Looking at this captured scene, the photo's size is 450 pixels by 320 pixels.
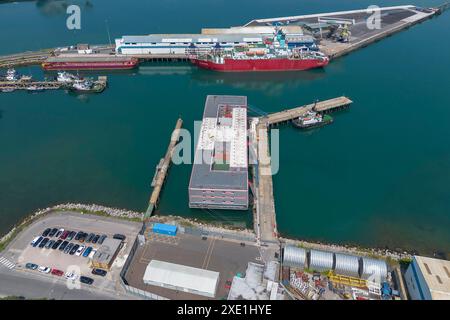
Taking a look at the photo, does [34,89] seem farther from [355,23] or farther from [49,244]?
[355,23]

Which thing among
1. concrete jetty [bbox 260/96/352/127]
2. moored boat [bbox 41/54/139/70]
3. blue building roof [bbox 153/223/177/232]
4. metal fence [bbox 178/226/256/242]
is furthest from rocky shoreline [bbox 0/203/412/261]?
moored boat [bbox 41/54/139/70]

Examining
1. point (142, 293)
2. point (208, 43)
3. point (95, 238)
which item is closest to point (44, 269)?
point (95, 238)

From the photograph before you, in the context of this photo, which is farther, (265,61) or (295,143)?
(265,61)

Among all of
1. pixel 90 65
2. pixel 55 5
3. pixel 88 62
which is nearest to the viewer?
pixel 88 62

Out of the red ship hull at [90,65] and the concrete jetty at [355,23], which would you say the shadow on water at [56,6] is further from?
the concrete jetty at [355,23]

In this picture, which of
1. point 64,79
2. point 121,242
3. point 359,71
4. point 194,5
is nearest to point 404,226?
point 121,242

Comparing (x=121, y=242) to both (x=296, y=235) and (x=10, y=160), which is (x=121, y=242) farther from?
(x=10, y=160)
